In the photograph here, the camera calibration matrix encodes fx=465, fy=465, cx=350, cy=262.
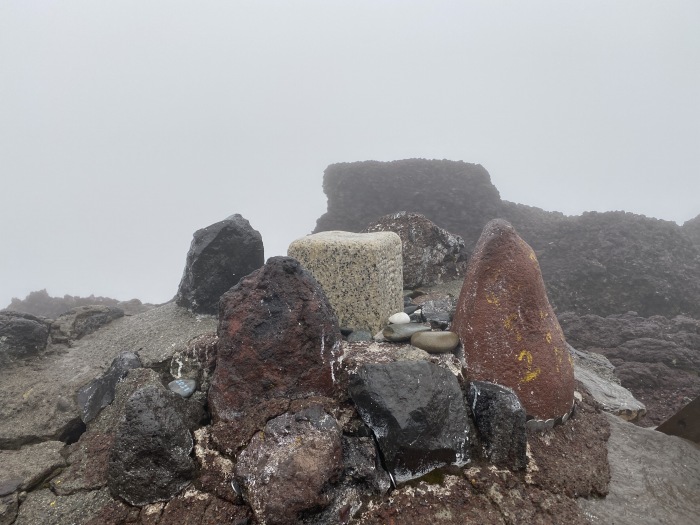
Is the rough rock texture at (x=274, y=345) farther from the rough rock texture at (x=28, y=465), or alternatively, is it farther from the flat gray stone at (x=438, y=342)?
the rough rock texture at (x=28, y=465)

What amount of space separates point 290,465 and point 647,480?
8.87 feet

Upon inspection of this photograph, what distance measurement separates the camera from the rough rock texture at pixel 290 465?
2613 millimetres

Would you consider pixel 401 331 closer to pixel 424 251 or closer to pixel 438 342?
pixel 438 342

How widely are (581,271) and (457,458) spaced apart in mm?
12970

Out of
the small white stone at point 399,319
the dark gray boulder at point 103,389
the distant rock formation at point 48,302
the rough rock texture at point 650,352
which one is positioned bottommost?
the distant rock formation at point 48,302

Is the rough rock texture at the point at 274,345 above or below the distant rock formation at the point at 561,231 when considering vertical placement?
above

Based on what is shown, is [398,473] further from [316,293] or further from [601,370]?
[601,370]

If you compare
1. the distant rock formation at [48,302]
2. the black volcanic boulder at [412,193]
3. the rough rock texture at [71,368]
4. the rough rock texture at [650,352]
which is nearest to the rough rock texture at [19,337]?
the rough rock texture at [71,368]

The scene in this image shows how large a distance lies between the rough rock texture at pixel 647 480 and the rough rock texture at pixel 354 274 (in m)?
2.33

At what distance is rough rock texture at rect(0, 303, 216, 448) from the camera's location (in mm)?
4137

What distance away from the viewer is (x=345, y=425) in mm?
3125

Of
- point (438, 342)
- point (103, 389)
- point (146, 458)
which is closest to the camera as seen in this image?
point (146, 458)

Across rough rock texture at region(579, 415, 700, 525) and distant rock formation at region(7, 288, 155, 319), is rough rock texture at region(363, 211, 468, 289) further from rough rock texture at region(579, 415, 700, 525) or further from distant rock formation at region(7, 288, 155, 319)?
distant rock formation at region(7, 288, 155, 319)

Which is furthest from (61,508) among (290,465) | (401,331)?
(401,331)
